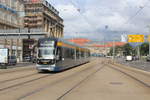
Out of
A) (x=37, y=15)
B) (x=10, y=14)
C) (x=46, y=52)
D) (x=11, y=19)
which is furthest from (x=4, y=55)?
(x=37, y=15)

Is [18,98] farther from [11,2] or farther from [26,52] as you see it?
[26,52]

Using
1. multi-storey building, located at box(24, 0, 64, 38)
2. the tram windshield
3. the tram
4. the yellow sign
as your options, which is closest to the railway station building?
multi-storey building, located at box(24, 0, 64, 38)

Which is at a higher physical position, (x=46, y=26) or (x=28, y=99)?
(x=46, y=26)

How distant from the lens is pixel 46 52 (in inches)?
788

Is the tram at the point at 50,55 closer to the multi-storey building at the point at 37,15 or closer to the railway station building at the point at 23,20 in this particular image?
the railway station building at the point at 23,20

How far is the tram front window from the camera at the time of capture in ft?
64.8

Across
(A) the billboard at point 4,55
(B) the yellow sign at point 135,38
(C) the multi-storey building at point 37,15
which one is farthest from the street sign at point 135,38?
(C) the multi-storey building at point 37,15

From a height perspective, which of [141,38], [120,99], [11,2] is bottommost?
[120,99]

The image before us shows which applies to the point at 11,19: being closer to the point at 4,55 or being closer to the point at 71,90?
the point at 4,55

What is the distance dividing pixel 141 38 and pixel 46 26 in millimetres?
47167

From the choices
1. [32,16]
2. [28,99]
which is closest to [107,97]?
[28,99]

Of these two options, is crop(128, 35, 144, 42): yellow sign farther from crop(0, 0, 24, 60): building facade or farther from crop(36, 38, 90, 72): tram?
crop(36, 38, 90, 72): tram

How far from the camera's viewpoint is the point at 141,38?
58406mm

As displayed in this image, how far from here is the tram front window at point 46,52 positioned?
19742 mm
